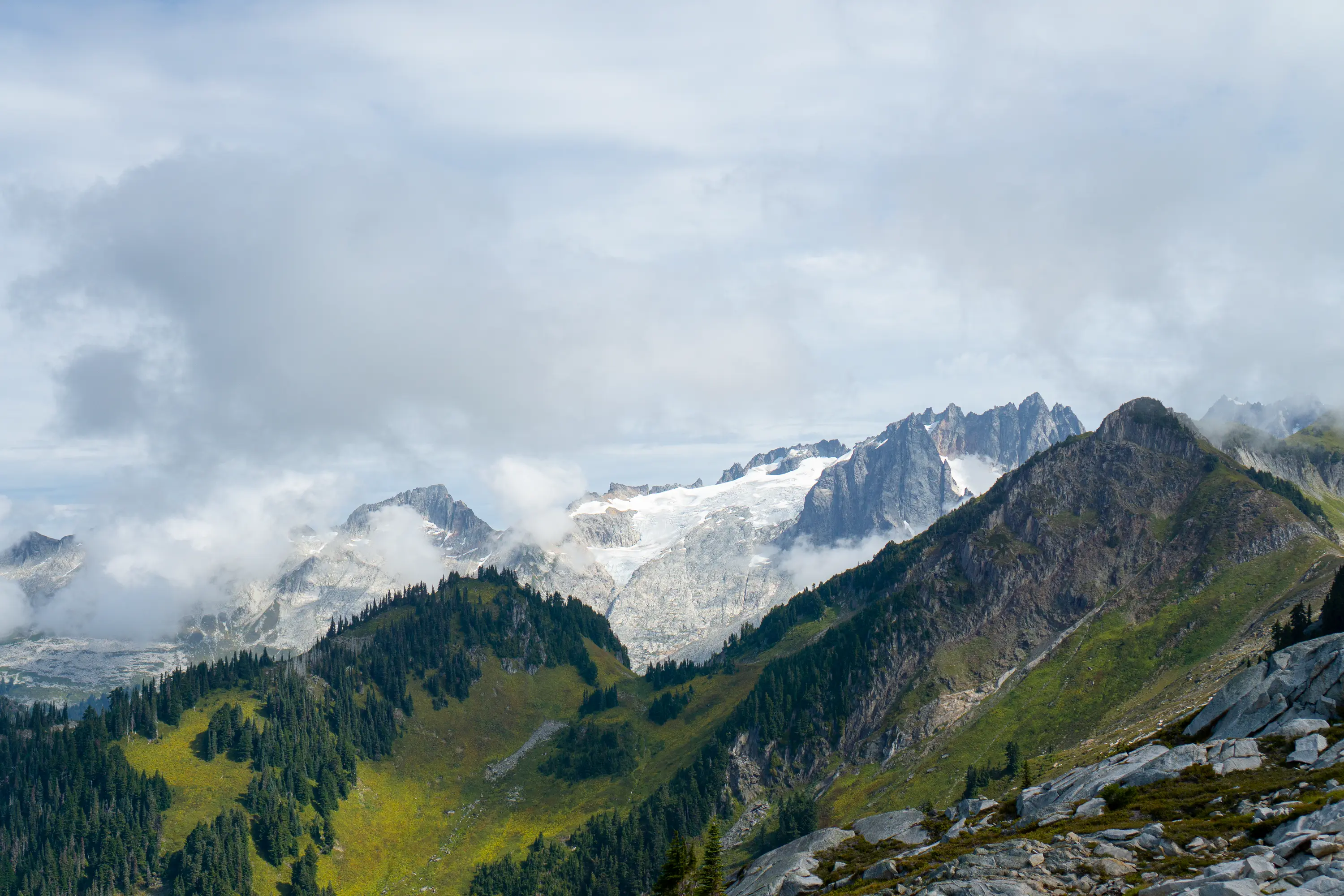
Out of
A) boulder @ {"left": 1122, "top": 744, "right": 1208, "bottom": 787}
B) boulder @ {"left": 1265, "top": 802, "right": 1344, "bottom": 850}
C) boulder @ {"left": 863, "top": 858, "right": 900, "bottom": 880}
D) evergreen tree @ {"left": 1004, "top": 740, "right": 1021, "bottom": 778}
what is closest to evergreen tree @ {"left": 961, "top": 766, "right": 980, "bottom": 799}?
evergreen tree @ {"left": 1004, "top": 740, "right": 1021, "bottom": 778}

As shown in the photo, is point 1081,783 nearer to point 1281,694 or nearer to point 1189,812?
point 1281,694

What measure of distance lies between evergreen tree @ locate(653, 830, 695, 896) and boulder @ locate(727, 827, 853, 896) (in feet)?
33.9

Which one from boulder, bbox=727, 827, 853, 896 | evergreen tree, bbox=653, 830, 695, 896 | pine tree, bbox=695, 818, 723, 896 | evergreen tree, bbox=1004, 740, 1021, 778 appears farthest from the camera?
evergreen tree, bbox=1004, 740, 1021, 778

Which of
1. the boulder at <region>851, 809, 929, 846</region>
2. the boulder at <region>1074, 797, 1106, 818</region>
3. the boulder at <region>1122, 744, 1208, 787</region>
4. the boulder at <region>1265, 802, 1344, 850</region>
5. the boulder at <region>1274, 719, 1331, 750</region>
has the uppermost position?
the boulder at <region>1265, 802, 1344, 850</region>

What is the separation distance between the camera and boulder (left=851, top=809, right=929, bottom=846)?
103312 mm

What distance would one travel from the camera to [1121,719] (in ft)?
643

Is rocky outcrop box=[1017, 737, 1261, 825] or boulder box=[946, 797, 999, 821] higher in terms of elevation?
rocky outcrop box=[1017, 737, 1261, 825]

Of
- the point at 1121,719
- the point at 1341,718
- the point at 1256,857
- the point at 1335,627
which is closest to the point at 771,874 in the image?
the point at 1341,718

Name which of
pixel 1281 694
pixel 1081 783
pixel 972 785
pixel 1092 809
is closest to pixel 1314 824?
pixel 1092 809

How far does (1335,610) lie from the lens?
145 m

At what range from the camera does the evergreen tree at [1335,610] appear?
14050 centimetres

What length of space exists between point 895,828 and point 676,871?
53.2 metres

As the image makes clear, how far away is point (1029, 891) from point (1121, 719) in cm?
16253

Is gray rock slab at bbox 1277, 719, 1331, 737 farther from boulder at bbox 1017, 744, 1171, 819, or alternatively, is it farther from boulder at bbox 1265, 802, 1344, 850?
boulder at bbox 1265, 802, 1344, 850
